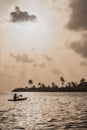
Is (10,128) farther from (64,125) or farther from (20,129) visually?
(64,125)

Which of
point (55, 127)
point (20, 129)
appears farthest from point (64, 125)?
point (20, 129)

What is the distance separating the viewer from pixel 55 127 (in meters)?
51.0

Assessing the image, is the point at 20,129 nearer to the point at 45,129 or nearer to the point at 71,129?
the point at 45,129

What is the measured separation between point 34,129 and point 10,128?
11.2 feet

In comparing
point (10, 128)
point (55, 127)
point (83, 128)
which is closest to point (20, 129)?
point (10, 128)

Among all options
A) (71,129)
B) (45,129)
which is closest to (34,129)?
(45,129)

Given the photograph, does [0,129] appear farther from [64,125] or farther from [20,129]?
[64,125]

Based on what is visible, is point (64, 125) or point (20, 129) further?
point (64, 125)

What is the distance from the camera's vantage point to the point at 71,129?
48.6 m

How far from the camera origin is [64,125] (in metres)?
53.8

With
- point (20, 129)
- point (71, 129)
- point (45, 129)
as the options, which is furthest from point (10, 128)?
point (71, 129)

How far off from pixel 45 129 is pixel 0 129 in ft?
19.8

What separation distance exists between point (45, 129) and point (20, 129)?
3452mm

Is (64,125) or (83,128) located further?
(64,125)
